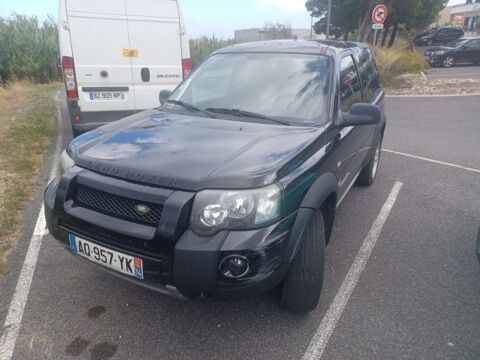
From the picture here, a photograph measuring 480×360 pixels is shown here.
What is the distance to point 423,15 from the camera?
3148cm

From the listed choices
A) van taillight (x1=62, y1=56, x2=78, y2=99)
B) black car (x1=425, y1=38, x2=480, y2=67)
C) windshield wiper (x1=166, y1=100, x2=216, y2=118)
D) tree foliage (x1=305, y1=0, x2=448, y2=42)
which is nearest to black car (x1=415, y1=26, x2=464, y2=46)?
tree foliage (x1=305, y1=0, x2=448, y2=42)

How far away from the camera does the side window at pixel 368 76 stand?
4.21 meters

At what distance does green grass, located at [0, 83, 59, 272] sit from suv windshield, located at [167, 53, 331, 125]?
209cm

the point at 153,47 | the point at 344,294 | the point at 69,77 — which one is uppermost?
the point at 153,47

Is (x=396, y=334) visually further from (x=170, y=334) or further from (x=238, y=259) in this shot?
(x=170, y=334)

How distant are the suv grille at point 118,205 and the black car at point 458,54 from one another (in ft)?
76.0

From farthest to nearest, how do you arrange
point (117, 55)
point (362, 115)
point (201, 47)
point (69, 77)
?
point (201, 47)
point (117, 55)
point (69, 77)
point (362, 115)

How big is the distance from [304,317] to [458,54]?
23.0 metres

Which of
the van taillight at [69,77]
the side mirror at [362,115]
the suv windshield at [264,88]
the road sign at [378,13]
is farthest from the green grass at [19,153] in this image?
the road sign at [378,13]

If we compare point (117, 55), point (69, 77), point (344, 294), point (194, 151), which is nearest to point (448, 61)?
point (117, 55)

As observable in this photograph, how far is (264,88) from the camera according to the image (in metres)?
3.16

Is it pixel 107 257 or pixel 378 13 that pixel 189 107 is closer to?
pixel 107 257

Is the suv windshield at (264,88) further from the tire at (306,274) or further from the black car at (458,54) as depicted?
the black car at (458,54)

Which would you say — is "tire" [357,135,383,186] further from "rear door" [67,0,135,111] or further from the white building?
the white building
